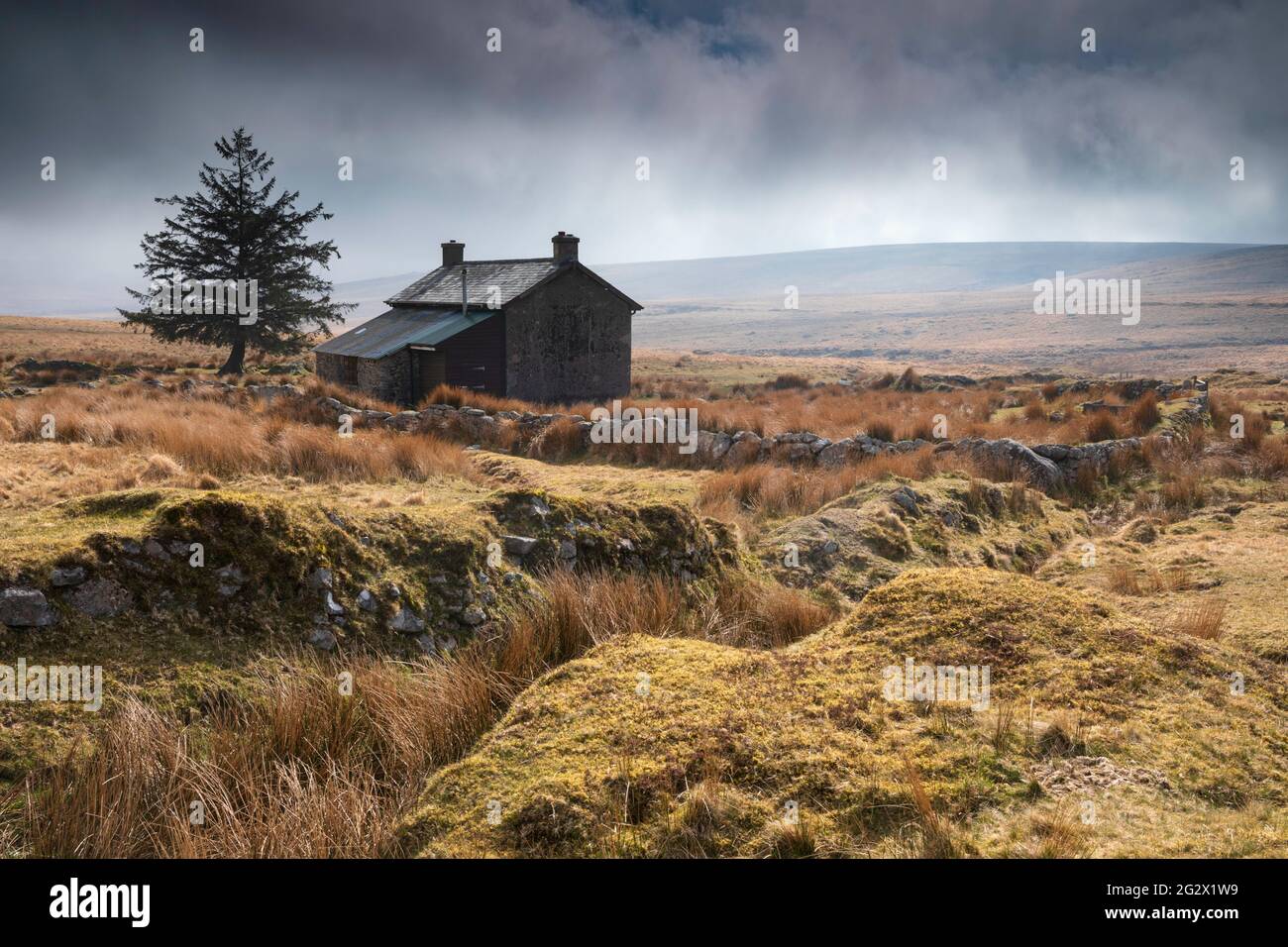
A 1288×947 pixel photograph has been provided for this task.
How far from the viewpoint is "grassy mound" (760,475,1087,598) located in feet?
26.8

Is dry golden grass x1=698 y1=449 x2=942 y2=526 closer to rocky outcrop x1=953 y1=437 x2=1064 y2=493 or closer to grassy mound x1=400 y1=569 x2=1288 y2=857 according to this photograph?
rocky outcrop x1=953 y1=437 x2=1064 y2=493

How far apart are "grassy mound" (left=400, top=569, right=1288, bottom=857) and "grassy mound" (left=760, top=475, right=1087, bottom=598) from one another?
12.1 feet

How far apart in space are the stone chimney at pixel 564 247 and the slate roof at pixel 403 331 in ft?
11.9

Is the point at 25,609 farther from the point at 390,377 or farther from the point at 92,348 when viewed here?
the point at 92,348

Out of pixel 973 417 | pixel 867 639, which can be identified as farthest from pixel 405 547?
pixel 973 417

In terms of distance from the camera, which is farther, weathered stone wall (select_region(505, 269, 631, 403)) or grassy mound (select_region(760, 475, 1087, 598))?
weathered stone wall (select_region(505, 269, 631, 403))

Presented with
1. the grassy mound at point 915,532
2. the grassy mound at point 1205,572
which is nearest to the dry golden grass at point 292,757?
the grassy mound at point 915,532

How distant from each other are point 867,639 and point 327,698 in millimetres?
2714

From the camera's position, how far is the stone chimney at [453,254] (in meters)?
36.8

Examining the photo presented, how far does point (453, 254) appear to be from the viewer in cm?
3719

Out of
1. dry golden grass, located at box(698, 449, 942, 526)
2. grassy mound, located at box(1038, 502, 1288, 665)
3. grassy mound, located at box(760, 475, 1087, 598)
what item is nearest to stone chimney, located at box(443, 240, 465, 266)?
dry golden grass, located at box(698, 449, 942, 526)

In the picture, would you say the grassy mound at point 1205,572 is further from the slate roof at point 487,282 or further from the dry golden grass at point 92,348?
the dry golden grass at point 92,348
